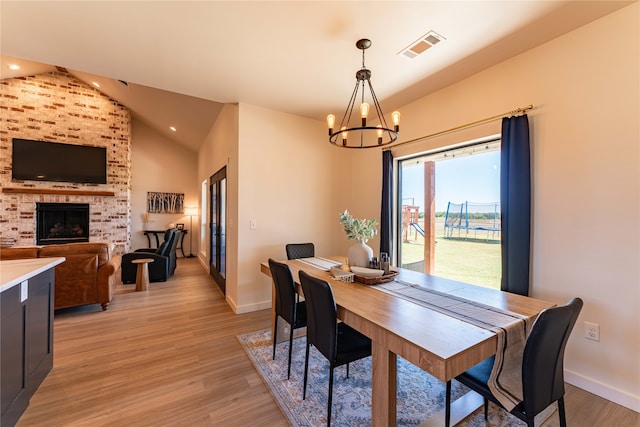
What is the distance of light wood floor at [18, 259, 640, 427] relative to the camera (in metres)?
1.74

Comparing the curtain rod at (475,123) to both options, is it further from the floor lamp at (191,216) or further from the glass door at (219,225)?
the floor lamp at (191,216)

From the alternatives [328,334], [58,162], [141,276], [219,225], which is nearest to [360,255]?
[328,334]

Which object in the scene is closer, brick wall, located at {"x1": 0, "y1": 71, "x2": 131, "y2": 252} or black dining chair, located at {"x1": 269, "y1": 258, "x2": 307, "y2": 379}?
black dining chair, located at {"x1": 269, "y1": 258, "x2": 307, "y2": 379}

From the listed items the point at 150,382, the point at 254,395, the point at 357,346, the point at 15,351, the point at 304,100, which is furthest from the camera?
the point at 304,100

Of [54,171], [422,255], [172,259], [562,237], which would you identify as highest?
[54,171]

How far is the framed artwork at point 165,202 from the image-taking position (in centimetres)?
743

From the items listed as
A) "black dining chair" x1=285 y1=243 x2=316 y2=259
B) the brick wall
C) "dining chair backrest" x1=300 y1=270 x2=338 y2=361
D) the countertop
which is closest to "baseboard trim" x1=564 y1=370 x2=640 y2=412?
"dining chair backrest" x1=300 y1=270 x2=338 y2=361

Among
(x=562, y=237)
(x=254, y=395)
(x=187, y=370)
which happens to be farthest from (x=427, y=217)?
(x=187, y=370)

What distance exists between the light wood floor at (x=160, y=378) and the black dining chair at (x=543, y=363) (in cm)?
69

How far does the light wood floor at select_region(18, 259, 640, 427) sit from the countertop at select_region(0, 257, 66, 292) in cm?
96

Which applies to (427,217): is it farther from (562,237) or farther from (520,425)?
(520,425)

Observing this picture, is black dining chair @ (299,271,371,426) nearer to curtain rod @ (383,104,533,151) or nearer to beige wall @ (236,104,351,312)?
beige wall @ (236,104,351,312)

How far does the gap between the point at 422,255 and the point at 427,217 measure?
0.52 meters

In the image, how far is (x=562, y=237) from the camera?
2.15m
